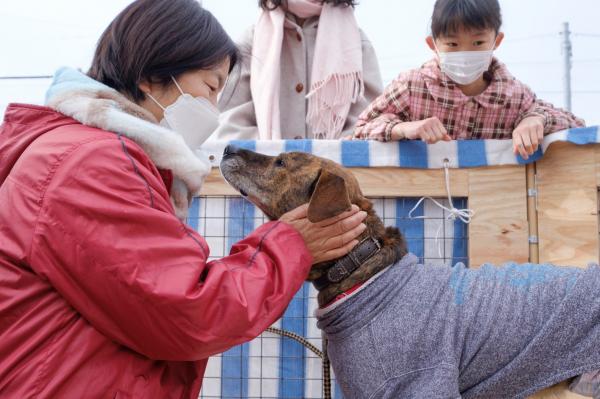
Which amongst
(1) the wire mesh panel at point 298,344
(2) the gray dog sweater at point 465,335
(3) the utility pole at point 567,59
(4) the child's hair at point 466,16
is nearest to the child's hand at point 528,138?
(1) the wire mesh panel at point 298,344

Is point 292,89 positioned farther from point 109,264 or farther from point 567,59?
point 567,59

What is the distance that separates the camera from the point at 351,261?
210 centimetres

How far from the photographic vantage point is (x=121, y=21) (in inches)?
71.4

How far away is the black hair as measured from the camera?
1.77 metres

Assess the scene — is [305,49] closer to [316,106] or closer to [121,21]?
[316,106]

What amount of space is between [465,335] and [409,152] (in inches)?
Result: 39.0

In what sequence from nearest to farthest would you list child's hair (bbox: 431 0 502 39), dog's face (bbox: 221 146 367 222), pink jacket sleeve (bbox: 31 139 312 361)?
pink jacket sleeve (bbox: 31 139 312 361) → dog's face (bbox: 221 146 367 222) → child's hair (bbox: 431 0 502 39)

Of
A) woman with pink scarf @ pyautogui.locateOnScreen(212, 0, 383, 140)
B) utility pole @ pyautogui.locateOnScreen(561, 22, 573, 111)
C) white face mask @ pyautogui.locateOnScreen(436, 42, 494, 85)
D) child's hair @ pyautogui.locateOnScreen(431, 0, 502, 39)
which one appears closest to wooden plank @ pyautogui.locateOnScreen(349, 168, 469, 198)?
white face mask @ pyautogui.locateOnScreen(436, 42, 494, 85)

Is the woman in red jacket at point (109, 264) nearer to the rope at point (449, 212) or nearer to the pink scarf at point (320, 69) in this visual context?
the rope at point (449, 212)

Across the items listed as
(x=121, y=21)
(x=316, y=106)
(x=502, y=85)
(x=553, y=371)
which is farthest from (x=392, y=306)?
(x=316, y=106)

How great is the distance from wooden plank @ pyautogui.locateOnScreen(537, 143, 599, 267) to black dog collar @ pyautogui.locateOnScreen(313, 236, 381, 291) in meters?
0.97

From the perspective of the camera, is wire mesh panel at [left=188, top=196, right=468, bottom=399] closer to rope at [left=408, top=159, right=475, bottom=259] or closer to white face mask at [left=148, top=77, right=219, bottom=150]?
rope at [left=408, top=159, right=475, bottom=259]

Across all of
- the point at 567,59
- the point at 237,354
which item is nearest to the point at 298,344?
the point at 237,354

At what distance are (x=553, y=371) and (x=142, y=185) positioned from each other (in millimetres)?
1452
